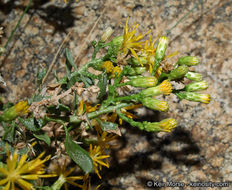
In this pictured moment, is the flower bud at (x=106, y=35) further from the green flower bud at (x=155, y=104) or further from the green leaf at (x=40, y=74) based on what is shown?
the green flower bud at (x=155, y=104)

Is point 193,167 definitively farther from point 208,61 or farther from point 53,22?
point 53,22

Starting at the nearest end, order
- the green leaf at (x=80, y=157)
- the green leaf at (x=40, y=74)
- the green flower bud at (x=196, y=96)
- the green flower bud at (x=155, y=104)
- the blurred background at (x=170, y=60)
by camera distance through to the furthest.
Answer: the green leaf at (x=80, y=157)
the green flower bud at (x=155, y=104)
the green flower bud at (x=196, y=96)
the green leaf at (x=40, y=74)
the blurred background at (x=170, y=60)

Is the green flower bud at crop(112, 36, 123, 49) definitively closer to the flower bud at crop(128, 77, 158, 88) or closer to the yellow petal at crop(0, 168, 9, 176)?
the flower bud at crop(128, 77, 158, 88)

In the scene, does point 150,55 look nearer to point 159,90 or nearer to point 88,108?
point 159,90

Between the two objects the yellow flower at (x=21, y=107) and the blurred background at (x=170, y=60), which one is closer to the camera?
the yellow flower at (x=21, y=107)

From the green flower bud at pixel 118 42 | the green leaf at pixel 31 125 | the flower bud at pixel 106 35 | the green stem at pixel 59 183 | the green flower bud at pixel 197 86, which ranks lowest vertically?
the green stem at pixel 59 183

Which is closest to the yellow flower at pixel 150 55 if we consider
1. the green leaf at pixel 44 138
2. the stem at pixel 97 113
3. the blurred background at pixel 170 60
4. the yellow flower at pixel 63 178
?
the stem at pixel 97 113

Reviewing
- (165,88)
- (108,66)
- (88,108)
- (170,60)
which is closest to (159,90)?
(165,88)
